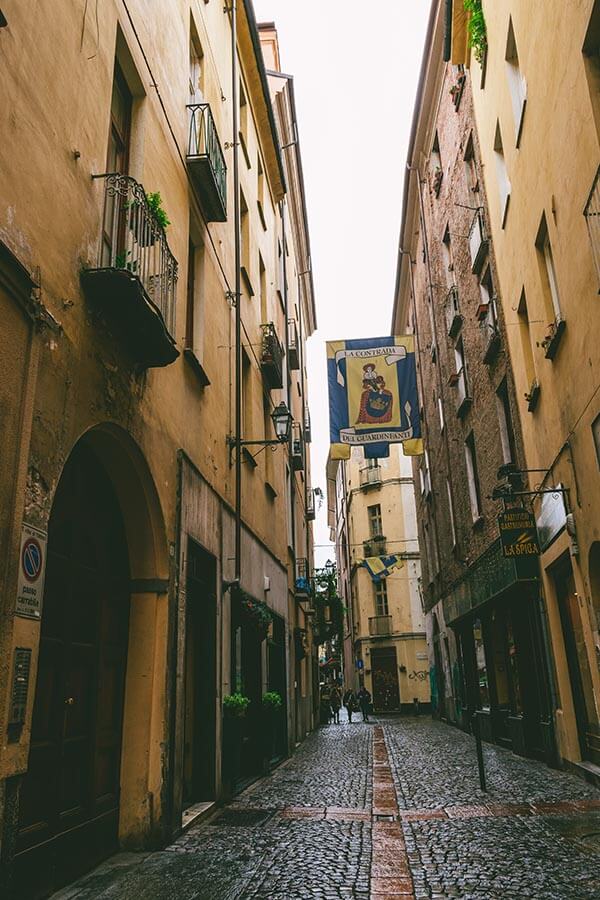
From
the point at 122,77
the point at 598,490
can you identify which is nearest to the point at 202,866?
the point at 598,490

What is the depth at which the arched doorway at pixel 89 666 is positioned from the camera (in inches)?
210

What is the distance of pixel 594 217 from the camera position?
24.7 ft

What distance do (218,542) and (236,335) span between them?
381 centimetres

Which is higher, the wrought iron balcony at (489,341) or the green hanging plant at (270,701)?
the wrought iron balcony at (489,341)

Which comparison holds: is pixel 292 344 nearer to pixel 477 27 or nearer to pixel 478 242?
pixel 478 242

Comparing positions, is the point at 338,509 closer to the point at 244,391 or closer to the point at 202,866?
the point at 244,391

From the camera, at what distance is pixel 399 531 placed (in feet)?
145

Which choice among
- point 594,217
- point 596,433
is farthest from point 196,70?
point 596,433

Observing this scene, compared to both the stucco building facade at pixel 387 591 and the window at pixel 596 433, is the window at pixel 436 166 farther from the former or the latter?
the stucco building facade at pixel 387 591

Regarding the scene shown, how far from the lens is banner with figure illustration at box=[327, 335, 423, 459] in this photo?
17.3 meters

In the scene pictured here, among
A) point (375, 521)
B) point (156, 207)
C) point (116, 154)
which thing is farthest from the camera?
point (375, 521)

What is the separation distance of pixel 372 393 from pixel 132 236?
37.8 feet

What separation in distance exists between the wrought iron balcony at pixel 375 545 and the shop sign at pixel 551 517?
108ft

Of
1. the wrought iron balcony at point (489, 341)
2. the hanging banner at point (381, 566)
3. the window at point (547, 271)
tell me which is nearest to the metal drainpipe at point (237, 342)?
the window at point (547, 271)
